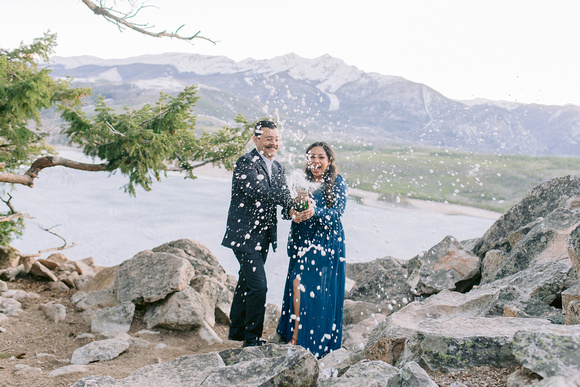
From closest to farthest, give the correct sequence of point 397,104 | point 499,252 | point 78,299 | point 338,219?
point 338,219
point 499,252
point 78,299
point 397,104

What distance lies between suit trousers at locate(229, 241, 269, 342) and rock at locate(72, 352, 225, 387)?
1.51 metres

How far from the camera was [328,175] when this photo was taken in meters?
5.57

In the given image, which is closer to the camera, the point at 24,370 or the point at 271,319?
the point at 24,370

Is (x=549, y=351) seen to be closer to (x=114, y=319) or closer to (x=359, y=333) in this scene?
(x=359, y=333)

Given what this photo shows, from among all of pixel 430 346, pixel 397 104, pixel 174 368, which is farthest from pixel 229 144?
pixel 397 104

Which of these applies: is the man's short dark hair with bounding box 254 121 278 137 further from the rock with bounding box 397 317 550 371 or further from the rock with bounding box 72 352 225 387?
the rock with bounding box 397 317 550 371

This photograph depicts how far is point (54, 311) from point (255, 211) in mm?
4047

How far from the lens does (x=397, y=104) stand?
1671 inches

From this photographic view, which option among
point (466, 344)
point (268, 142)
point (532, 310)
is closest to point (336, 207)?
point (268, 142)

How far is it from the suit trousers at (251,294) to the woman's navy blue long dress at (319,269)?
0.41m

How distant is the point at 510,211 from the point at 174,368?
22.1 feet

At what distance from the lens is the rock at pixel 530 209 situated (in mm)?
7688

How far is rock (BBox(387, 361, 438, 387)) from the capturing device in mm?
2555

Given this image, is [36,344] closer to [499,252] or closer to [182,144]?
[182,144]
